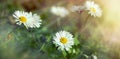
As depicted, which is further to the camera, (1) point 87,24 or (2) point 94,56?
(1) point 87,24

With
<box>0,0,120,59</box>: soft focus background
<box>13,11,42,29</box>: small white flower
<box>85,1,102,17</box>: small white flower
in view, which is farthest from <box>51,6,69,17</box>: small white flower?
<box>13,11,42,29</box>: small white flower

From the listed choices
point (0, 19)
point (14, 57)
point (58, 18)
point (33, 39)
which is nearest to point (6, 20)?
point (0, 19)

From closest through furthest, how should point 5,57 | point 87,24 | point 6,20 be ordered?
point 5,57, point 6,20, point 87,24

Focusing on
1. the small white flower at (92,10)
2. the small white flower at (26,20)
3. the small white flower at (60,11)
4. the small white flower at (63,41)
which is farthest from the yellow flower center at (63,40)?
the small white flower at (60,11)

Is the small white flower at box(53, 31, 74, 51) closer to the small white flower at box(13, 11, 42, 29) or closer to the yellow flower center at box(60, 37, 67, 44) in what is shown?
the yellow flower center at box(60, 37, 67, 44)

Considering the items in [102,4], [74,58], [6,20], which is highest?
[102,4]

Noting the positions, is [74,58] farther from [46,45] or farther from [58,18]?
[58,18]
